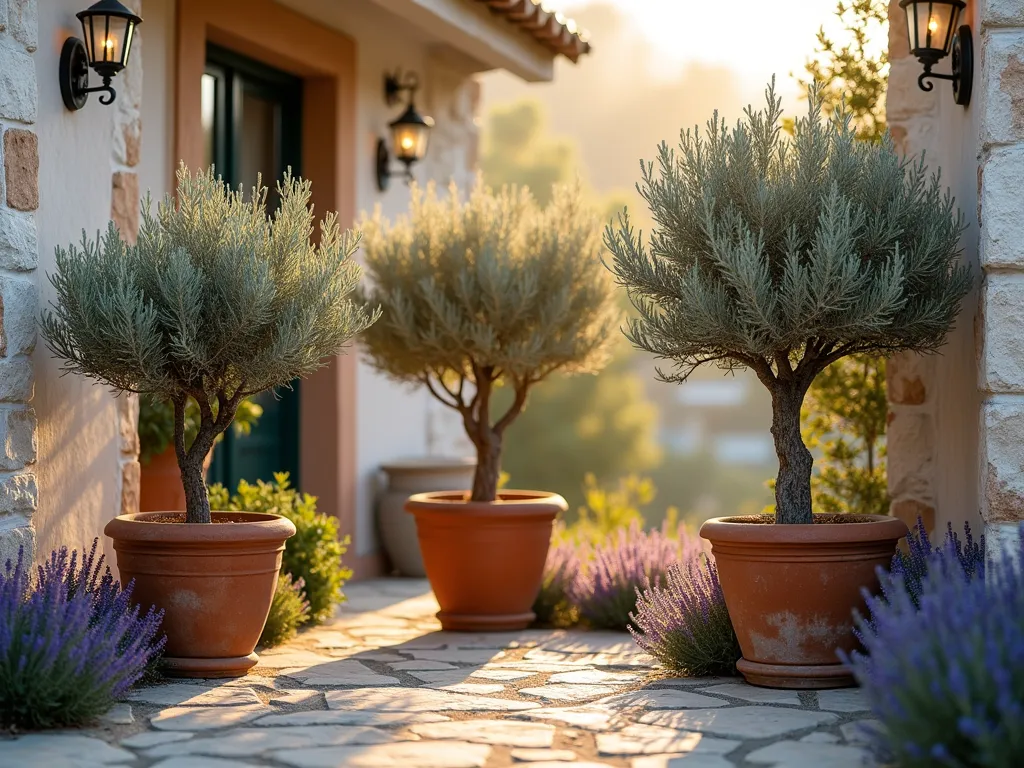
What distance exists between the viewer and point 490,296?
5301 mm

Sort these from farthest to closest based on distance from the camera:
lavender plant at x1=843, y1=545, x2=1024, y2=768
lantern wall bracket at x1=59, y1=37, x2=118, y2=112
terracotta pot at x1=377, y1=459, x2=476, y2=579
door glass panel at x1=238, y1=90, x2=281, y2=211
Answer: terracotta pot at x1=377, y1=459, x2=476, y2=579
door glass panel at x1=238, y1=90, x2=281, y2=211
lantern wall bracket at x1=59, y1=37, x2=118, y2=112
lavender plant at x1=843, y1=545, x2=1024, y2=768

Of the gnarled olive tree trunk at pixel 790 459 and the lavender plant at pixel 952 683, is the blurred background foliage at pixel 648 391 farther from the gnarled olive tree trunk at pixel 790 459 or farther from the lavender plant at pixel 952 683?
the lavender plant at pixel 952 683

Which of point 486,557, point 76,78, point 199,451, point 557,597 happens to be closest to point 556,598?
point 557,597

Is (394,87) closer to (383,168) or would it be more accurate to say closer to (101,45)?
(383,168)

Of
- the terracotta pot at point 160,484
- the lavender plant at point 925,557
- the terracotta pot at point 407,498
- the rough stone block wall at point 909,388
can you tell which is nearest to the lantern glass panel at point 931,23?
the rough stone block wall at point 909,388

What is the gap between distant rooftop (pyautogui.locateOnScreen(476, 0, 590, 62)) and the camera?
7.00 meters

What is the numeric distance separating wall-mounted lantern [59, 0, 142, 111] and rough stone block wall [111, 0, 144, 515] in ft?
1.22

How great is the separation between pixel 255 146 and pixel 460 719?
13.4 feet

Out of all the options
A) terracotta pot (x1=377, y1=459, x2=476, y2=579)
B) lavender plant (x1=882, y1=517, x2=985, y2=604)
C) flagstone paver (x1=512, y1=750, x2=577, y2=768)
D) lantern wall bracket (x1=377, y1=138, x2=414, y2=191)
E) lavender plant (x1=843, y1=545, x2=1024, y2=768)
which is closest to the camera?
lavender plant (x1=843, y1=545, x2=1024, y2=768)

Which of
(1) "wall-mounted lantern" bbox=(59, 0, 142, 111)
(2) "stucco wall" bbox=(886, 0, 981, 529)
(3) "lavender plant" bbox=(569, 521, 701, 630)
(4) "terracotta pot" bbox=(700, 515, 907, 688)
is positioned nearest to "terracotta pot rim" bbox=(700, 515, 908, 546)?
(4) "terracotta pot" bbox=(700, 515, 907, 688)

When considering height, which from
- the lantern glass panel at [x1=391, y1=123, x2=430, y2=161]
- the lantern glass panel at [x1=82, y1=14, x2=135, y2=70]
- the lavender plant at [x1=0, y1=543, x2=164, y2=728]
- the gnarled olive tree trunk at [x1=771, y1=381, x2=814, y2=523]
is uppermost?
the lantern glass panel at [x1=391, y1=123, x2=430, y2=161]

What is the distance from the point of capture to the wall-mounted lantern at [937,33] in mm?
4152

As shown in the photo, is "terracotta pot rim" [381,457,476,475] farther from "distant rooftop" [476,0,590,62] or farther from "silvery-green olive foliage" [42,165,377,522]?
"silvery-green olive foliage" [42,165,377,522]

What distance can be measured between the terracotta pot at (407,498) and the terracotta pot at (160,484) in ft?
6.27
